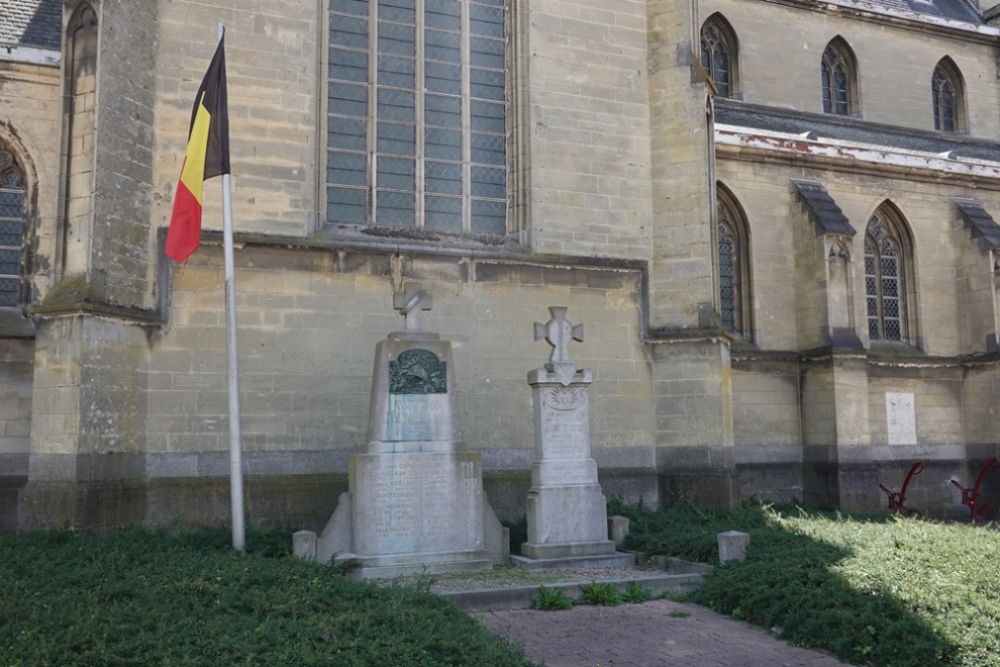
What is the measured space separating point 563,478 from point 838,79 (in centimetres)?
1593

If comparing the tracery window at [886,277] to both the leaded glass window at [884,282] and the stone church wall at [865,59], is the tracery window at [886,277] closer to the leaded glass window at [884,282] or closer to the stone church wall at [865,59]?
the leaded glass window at [884,282]

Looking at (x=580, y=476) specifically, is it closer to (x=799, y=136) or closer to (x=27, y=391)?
(x=27, y=391)

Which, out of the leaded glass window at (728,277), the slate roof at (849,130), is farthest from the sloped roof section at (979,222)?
the leaded glass window at (728,277)

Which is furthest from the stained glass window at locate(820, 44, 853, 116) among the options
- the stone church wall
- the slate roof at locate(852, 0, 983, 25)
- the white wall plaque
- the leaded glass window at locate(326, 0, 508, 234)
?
the leaded glass window at locate(326, 0, 508, 234)

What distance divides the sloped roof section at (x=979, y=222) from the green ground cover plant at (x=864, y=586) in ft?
28.4

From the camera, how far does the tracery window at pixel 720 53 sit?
21109 millimetres

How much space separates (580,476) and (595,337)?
129 inches

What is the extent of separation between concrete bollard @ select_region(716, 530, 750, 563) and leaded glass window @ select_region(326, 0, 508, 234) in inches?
245

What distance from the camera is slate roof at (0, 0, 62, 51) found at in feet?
44.5

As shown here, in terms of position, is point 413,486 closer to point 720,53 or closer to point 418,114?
point 418,114

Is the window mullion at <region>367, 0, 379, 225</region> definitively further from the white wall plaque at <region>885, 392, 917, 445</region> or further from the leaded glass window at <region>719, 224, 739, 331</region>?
the white wall plaque at <region>885, 392, 917, 445</region>

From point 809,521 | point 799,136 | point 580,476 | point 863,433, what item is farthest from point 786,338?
point 580,476

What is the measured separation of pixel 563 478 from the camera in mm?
11500

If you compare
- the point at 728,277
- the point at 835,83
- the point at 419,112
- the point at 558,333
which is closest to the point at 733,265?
the point at 728,277
